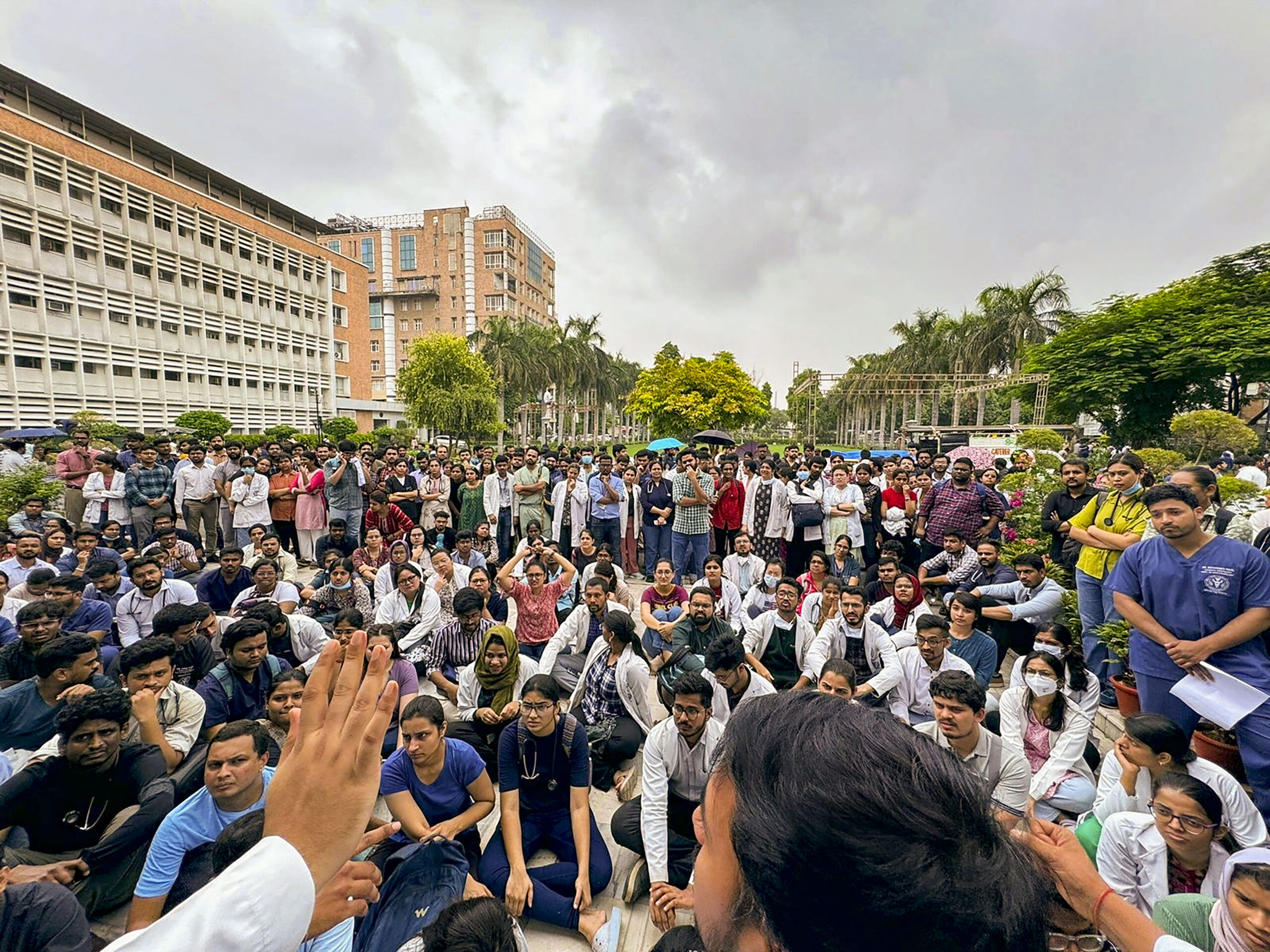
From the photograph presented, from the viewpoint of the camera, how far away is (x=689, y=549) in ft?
26.3

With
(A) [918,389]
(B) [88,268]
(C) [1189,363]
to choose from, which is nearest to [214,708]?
(C) [1189,363]

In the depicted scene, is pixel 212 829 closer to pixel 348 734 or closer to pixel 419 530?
pixel 348 734

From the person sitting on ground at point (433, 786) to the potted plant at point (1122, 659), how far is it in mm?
4400

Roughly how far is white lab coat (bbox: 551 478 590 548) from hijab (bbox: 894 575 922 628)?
14.9ft

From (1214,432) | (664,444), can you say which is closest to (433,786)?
(1214,432)

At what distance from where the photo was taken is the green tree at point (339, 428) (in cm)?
3061

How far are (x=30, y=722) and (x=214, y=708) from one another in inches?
34.9

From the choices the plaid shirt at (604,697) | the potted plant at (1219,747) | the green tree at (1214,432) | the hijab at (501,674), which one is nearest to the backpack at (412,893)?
the hijab at (501,674)

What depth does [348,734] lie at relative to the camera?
0.97m

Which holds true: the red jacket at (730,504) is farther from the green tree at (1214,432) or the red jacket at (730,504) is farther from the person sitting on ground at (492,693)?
the green tree at (1214,432)

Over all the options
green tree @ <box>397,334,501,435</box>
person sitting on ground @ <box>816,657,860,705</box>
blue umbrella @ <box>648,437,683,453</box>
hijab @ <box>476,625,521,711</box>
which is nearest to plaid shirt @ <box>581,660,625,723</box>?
hijab @ <box>476,625,521,711</box>

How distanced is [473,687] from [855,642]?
3.04 meters

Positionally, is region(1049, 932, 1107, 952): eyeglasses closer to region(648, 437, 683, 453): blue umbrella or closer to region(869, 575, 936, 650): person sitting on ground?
region(869, 575, 936, 650): person sitting on ground

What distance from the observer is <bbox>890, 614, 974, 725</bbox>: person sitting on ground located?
13.0 ft
